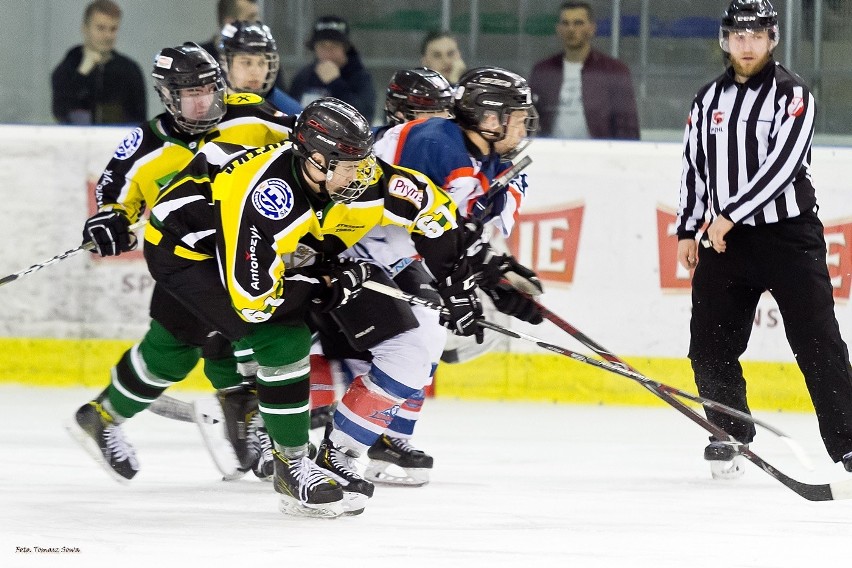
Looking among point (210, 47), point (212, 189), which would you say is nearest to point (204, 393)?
point (210, 47)

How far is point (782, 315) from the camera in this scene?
380 cm

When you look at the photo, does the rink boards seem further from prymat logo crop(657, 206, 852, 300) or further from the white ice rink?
the white ice rink

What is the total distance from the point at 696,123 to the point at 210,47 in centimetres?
237

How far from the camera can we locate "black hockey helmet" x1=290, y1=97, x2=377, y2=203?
309 centimetres

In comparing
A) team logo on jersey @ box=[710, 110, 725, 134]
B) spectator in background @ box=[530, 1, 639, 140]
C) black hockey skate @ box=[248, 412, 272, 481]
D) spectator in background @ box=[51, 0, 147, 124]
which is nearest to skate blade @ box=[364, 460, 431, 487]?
black hockey skate @ box=[248, 412, 272, 481]

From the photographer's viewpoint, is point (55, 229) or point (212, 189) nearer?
point (212, 189)

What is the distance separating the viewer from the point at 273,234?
122 inches

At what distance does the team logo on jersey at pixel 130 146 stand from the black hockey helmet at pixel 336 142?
0.85 metres

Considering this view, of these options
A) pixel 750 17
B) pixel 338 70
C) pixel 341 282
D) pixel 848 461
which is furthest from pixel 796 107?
pixel 338 70

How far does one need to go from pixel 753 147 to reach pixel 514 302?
76cm

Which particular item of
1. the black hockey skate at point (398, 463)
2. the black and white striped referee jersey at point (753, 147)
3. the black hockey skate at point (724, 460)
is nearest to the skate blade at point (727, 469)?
the black hockey skate at point (724, 460)

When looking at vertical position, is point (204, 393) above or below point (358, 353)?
below

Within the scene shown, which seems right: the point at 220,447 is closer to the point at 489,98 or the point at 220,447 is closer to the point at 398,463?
the point at 398,463

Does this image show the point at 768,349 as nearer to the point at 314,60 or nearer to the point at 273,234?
the point at 314,60
